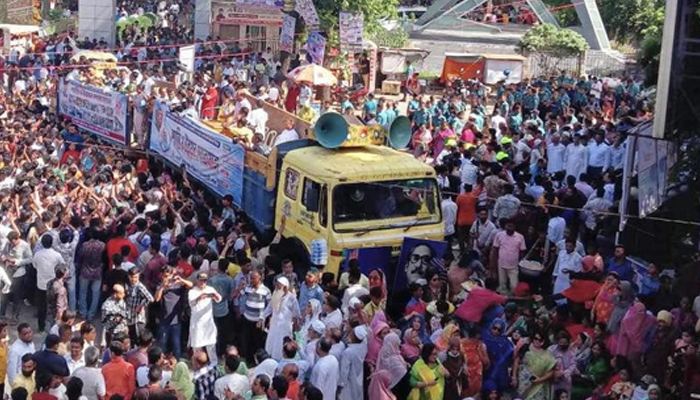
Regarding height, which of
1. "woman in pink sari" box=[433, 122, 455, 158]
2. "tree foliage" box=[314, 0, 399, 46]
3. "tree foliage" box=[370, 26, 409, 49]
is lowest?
"woman in pink sari" box=[433, 122, 455, 158]

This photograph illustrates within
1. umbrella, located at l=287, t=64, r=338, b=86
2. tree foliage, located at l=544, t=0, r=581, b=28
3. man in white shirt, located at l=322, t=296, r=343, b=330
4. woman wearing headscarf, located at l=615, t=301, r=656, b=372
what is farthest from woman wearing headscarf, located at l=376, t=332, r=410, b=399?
tree foliage, located at l=544, t=0, r=581, b=28

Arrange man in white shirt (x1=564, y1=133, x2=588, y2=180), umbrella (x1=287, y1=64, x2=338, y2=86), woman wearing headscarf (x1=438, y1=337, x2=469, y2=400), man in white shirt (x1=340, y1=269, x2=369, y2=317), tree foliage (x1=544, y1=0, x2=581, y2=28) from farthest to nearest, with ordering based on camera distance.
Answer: tree foliage (x1=544, y1=0, x2=581, y2=28), umbrella (x1=287, y1=64, x2=338, y2=86), man in white shirt (x1=564, y1=133, x2=588, y2=180), man in white shirt (x1=340, y1=269, x2=369, y2=317), woman wearing headscarf (x1=438, y1=337, x2=469, y2=400)

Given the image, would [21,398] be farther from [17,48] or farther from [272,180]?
[17,48]

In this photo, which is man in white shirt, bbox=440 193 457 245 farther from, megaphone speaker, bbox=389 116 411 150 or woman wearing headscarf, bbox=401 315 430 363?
woman wearing headscarf, bbox=401 315 430 363

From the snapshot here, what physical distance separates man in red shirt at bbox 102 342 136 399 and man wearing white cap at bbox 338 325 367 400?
1934mm

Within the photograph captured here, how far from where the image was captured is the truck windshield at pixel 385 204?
43.4 ft

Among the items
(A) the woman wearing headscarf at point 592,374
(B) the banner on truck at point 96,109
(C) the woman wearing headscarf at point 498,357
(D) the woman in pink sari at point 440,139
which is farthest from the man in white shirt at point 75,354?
(D) the woman in pink sari at point 440,139

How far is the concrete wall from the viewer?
3681 cm

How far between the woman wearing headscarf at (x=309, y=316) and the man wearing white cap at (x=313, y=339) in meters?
0.36

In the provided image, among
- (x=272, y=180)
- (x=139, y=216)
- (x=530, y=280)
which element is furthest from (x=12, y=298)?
(x=530, y=280)

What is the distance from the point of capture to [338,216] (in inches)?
520

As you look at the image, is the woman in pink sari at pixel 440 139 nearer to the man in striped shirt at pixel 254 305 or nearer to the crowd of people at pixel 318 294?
the crowd of people at pixel 318 294

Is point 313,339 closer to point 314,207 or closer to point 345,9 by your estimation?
point 314,207

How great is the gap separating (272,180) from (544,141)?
6830mm
